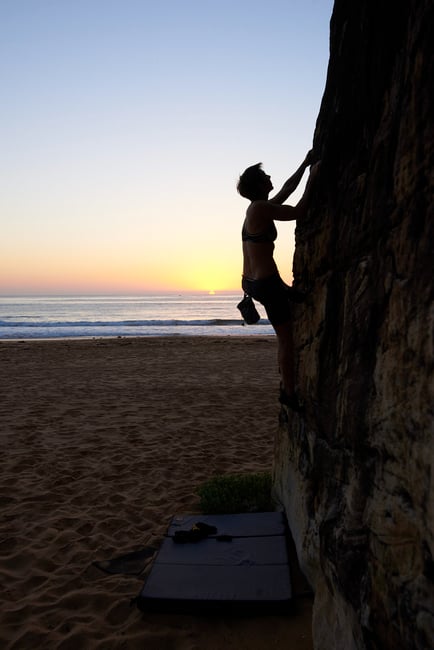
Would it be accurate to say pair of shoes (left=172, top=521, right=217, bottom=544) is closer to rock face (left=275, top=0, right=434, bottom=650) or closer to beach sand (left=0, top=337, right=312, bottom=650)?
beach sand (left=0, top=337, right=312, bottom=650)

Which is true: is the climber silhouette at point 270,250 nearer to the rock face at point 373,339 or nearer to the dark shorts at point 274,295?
the dark shorts at point 274,295

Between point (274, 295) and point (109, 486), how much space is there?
3.52 meters

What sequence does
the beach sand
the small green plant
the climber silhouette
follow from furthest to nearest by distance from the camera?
the small green plant < the climber silhouette < the beach sand

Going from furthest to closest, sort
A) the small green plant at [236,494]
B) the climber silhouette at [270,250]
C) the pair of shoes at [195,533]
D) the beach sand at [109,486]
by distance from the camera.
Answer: the small green plant at [236,494]
the pair of shoes at [195,533]
the climber silhouette at [270,250]
the beach sand at [109,486]

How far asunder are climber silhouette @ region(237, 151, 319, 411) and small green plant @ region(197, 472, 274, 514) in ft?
4.98

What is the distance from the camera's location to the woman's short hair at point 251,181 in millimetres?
3873

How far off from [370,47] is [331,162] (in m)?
0.79

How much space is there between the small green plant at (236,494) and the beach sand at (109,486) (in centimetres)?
25

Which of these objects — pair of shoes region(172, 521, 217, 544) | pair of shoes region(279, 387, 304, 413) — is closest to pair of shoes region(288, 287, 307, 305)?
pair of shoes region(279, 387, 304, 413)

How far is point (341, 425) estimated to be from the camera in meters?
2.85

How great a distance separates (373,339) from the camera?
245cm

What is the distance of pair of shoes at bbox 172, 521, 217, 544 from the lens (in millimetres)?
4176

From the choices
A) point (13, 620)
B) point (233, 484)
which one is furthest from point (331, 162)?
point (13, 620)

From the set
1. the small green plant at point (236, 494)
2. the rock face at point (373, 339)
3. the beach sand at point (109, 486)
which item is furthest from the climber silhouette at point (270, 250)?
the beach sand at point (109, 486)
